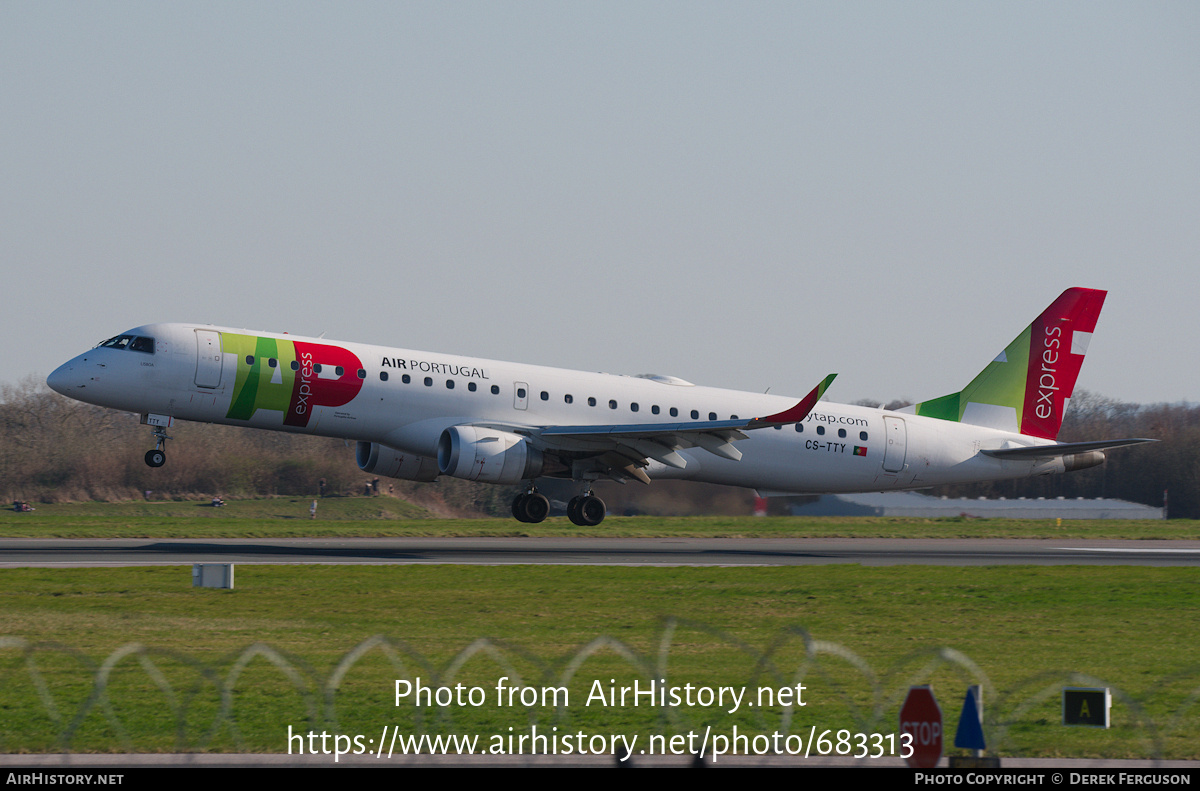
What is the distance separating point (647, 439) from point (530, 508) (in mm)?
3942

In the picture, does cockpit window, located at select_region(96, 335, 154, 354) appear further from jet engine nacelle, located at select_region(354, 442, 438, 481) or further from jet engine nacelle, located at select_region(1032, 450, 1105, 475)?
jet engine nacelle, located at select_region(1032, 450, 1105, 475)

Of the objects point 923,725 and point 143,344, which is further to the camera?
point 143,344

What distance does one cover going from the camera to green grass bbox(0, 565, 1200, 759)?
11.8 m

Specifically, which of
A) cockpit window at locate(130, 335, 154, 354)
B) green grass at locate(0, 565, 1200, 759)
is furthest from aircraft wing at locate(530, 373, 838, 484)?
cockpit window at locate(130, 335, 154, 354)

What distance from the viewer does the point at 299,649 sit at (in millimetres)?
16031

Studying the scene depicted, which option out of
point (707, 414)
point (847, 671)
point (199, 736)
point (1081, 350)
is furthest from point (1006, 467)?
point (199, 736)

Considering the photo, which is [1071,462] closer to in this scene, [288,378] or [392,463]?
[392,463]

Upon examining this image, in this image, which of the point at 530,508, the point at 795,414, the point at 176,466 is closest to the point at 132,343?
the point at 530,508

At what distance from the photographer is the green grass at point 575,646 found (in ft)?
38.8

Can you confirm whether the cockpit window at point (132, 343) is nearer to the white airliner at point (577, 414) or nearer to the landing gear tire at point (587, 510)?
the white airliner at point (577, 414)

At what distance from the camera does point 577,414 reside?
36062 millimetres

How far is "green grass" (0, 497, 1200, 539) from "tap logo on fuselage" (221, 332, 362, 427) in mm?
7460

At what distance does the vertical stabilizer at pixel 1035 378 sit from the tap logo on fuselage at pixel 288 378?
66.2ft

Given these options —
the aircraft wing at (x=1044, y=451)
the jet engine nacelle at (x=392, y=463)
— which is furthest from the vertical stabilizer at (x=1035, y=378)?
the jet engine nacelle at (x=392, y=463)
